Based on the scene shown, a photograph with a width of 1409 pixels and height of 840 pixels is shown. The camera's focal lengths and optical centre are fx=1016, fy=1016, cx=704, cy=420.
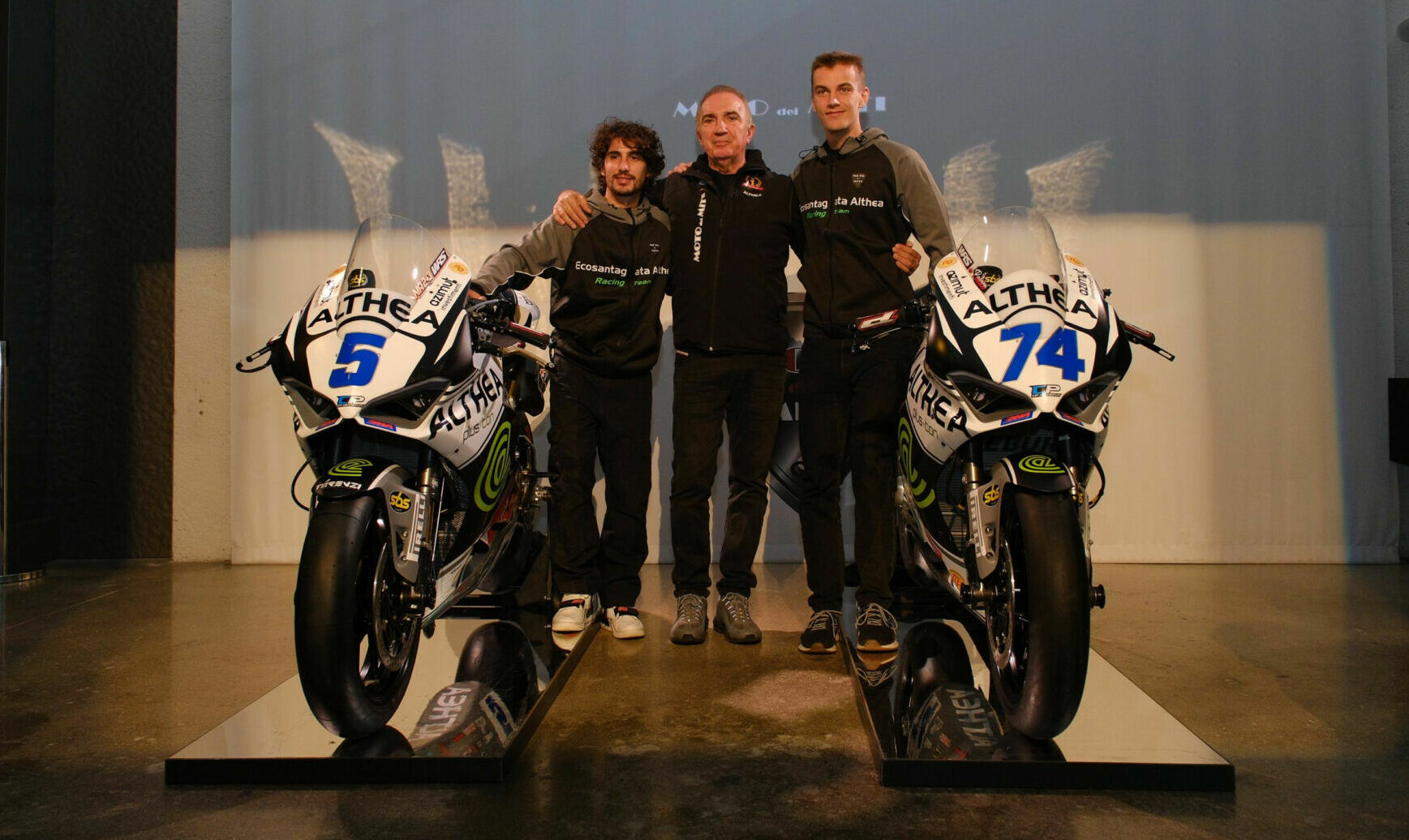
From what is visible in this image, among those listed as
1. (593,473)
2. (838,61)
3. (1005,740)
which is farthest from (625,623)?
(838,61)

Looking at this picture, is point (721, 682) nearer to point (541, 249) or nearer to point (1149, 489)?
point (541, 249)

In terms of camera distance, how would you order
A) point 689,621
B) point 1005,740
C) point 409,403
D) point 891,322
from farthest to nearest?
1. point 689,621
2. point 891,322
3. point 409,403
4. point 1005,740

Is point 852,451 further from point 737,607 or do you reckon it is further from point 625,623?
point 625,623

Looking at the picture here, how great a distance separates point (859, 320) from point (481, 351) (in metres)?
1.01

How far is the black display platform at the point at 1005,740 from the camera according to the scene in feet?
6.18

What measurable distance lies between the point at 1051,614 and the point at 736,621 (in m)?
1.27

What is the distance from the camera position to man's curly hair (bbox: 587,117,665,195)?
10.3 feet

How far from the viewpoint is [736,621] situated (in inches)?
118

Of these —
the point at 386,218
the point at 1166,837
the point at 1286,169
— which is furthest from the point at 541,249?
the point at 1286,169

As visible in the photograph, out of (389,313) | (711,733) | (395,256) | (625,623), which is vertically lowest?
(711,733)

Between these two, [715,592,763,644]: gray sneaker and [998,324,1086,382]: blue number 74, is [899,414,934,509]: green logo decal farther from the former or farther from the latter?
[715,592,763,644]: gray sneaker

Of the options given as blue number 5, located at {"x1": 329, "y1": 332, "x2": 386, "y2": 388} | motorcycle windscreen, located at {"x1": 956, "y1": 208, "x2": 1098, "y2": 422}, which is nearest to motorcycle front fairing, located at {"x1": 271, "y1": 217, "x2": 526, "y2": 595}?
blue number 5, located at {"x1": 329, "y1": 332, "x2": 386, "y2": 388}

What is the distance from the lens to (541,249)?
10.0 ft

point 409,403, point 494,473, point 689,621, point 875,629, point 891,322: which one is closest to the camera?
point 409,403
